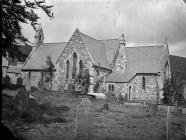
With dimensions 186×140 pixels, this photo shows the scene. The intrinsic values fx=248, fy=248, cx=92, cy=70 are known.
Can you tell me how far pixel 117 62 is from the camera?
1692 inches

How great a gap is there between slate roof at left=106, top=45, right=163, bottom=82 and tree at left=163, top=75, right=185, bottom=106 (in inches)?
134

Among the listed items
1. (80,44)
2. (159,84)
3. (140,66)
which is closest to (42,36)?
(80,44)

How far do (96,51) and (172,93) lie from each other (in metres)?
13.9

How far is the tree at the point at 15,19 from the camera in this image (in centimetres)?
923

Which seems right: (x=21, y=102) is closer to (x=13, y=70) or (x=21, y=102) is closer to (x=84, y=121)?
(x=84, y=121)

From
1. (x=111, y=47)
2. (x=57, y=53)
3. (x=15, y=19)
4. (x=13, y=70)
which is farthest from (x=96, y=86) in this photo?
(x=15, y=19)

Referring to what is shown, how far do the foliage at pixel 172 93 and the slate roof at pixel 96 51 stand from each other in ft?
34.0

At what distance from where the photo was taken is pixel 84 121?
12.1 meters

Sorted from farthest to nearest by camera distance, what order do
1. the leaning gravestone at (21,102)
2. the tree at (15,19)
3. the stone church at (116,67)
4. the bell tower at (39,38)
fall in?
the bell tower at (39,38), the stone church at (116,67), the leaning gravestone at (21,102), the tree at (15,19)

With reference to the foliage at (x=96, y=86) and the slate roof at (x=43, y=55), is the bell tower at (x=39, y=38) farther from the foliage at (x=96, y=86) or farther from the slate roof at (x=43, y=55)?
the foliage at (x=96, y=86)

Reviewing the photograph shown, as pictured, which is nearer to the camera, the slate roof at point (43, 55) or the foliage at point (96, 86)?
the foliage at point (96, 86)

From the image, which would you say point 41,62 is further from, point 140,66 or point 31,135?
point 31,135

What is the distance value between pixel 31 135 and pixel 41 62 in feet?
118

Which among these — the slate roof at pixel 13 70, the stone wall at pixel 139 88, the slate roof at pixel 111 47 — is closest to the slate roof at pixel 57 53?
the slate roof at pixel 111 47
